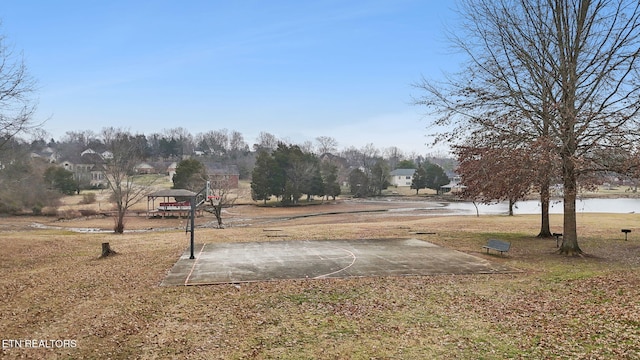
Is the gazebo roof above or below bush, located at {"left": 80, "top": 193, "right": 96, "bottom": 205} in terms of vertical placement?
above

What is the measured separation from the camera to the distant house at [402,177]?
96.9 meters

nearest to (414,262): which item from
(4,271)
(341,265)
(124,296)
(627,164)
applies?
(341,265)

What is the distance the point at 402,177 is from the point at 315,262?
86360 mm

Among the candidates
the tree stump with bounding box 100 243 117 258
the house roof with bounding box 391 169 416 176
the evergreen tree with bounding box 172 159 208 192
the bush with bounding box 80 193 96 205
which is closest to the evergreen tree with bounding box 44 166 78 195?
the bush with bounding box 80 193 96 205

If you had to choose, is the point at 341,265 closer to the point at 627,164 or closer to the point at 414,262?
the point at 414,262

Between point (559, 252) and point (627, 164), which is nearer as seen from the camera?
point (627, 164)

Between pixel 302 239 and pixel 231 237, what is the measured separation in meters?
3.79

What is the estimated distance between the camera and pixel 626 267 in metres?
12.2

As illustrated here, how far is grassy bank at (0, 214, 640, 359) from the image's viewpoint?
6578 mm

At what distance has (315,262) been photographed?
1330cm

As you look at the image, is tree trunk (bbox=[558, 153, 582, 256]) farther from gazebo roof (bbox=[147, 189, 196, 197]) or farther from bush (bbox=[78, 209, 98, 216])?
bush (bbox=[78, 209, 98, 216])

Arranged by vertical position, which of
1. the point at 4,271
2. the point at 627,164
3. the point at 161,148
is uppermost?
the point at 161,148

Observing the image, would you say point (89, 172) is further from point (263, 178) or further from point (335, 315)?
point (335, 315)

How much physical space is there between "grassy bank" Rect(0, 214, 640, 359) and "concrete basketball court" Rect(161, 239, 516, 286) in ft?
2.31
